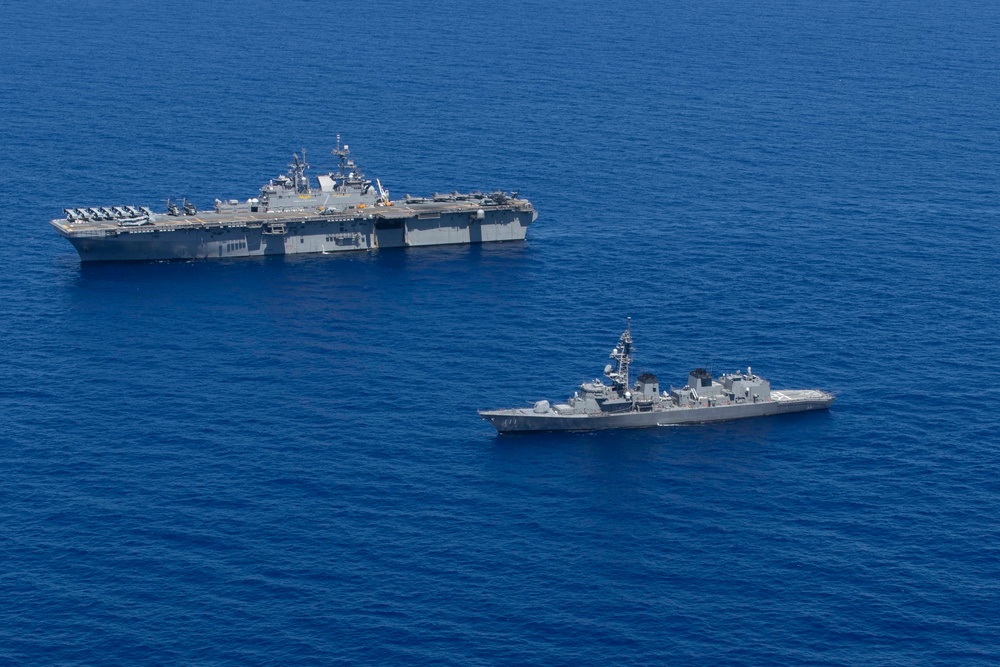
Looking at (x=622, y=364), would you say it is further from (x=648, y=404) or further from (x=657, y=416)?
(x=657, y=416)

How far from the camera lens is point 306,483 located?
437ft

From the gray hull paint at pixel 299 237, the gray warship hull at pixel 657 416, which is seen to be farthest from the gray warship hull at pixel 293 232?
the gray warship hull at pixel 657 416

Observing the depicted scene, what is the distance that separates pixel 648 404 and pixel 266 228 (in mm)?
64159

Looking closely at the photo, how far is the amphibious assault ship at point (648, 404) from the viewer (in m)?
143

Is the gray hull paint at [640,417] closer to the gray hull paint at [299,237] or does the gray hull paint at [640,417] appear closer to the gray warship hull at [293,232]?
the gray warship hull at [293,232]

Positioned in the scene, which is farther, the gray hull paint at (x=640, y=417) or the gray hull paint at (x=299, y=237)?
the gray hull paint at (x=299, y=237)

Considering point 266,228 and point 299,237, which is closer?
point 266,228

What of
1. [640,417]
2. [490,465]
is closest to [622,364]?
[640,417]

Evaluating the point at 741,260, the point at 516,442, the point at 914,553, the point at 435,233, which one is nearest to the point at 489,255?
the point at 435,233

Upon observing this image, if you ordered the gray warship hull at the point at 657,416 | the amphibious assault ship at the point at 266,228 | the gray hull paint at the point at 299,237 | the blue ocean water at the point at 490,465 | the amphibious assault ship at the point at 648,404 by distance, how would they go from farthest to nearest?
the gray hull paint at the point at 299,237
the amphibious assault ship at the point at 266,228
the amphibious assault ship at the point at 648,404
the gray warship hull at the point at 657,416
the blue ocean water at the point at 490,465

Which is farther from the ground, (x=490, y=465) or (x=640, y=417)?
(x=640, y=417)

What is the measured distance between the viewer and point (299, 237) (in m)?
196

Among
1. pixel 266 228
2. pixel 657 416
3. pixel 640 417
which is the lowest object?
pixel 640 417

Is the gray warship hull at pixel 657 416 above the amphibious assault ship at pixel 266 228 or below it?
below
